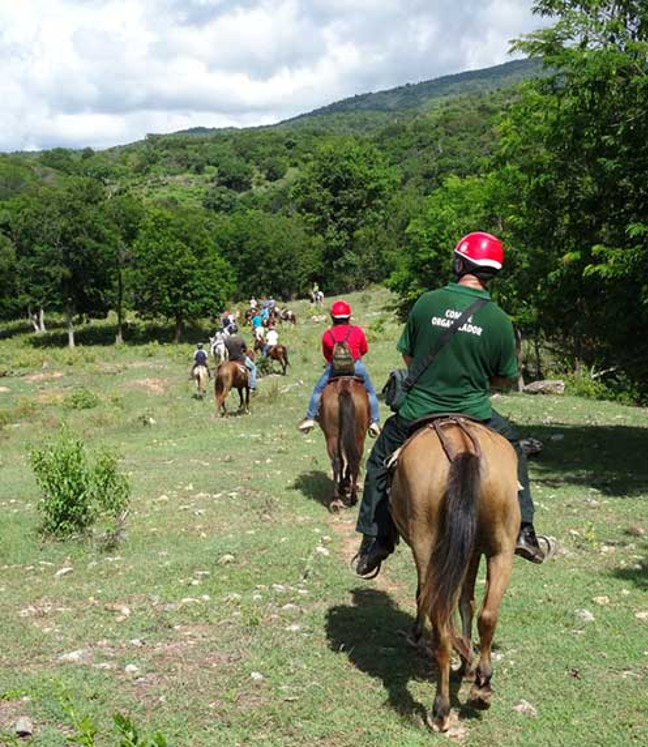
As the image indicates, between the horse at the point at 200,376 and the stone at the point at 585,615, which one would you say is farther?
the horse at the point at 200,376

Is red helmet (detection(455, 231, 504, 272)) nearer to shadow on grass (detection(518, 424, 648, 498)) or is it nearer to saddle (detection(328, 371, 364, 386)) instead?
saddle (detection(328, 371, 364, 386))

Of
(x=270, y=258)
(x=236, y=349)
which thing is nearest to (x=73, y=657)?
(x=236, y=349)

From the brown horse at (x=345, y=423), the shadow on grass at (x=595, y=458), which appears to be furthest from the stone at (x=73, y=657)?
the shadow on grass at (x=595, y=458)

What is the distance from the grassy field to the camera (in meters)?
4.98

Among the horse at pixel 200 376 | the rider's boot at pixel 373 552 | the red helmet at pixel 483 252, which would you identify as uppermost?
the red helmet at pixel 483 252

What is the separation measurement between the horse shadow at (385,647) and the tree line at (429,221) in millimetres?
7484

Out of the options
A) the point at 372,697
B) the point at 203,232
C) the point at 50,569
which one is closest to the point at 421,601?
the point at 372,697

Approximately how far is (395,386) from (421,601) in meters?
1.78

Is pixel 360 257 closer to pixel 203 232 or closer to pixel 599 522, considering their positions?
pixel 203 232

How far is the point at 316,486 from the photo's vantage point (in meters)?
12.3

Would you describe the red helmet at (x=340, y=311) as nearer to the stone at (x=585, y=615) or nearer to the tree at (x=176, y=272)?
the stone at (x=585, y=615)

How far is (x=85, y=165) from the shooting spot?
178 metres

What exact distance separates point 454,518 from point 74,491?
6.04 metres

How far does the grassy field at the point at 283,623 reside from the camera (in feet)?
16.4
